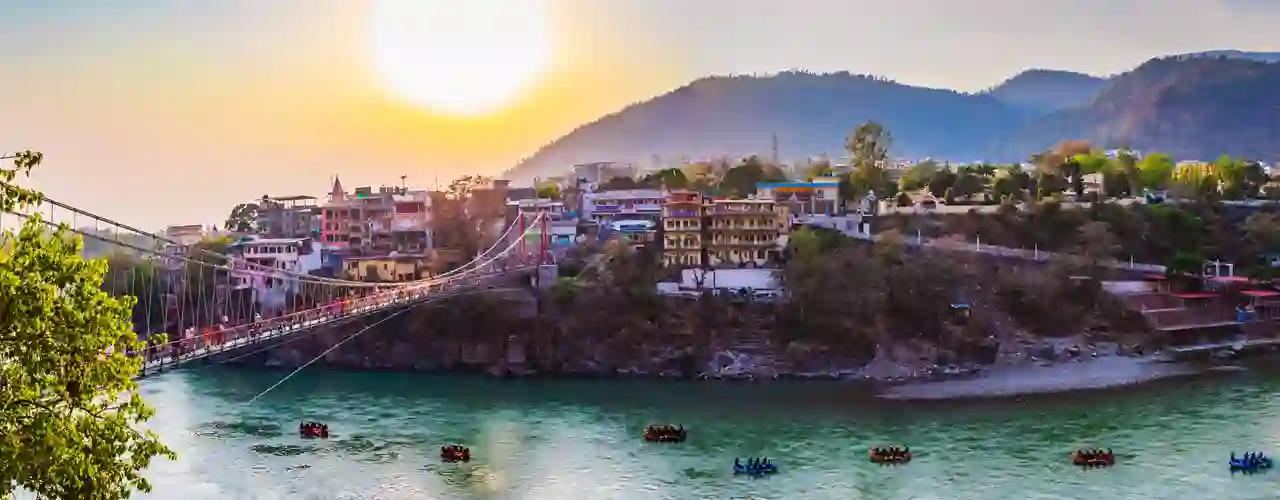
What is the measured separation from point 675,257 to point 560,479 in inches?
457

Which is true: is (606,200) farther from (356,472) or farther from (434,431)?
(356,472)

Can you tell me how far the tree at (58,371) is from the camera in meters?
4.55

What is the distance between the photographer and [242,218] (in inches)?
1353

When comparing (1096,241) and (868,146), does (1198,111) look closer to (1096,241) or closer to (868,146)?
(868,146)

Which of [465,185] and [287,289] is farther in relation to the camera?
[465,185]

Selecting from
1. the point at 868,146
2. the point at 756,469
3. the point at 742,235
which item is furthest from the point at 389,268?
the point at 756,469

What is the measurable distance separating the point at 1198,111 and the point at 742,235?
193ft

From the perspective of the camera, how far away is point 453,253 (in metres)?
27.3

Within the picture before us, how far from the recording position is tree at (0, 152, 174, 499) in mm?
4547

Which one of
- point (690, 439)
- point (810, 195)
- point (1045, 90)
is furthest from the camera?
point (1045, 90)

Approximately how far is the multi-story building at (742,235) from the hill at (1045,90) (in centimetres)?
9790

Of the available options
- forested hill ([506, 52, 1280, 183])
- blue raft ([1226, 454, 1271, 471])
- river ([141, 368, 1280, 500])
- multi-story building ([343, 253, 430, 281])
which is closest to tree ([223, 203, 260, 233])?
multi-story building ([343, 253, 430, 281])

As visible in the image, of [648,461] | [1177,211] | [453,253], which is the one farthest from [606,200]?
[648,461]

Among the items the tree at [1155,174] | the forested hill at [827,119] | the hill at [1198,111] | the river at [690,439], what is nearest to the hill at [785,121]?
the forested hill at [827,119]
